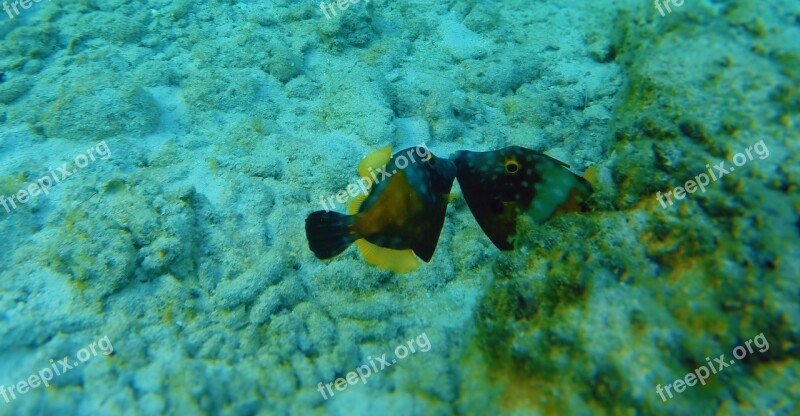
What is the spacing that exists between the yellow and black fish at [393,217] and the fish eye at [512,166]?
365 millimetres

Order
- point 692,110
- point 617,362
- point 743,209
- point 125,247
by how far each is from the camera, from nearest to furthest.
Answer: point 617,362
point 743,209
point 692,110
point 125,247

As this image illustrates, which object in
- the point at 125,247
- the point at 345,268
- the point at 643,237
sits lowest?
the point at 345,268

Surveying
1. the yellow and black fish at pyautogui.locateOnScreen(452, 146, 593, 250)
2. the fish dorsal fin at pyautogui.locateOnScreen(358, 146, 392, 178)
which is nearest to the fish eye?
the yellow and black fish at pyautogui.locateOnScreen(452, 146, 593, 250)

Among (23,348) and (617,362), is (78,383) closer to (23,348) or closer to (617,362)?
(23,348)

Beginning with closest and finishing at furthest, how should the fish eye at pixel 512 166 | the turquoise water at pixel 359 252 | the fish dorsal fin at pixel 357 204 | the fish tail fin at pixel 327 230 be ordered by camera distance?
1. the turquoise water at pixel 359 252
2. the fish tail fin at pixel 327 230
3. the fish dorsal fin at pixel 357 204
4. the fish eye at pixel 512 166

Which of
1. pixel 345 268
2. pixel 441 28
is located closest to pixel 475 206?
pixel 345 268

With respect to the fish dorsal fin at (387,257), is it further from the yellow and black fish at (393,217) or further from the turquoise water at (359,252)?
the turquoise water at (359,252)

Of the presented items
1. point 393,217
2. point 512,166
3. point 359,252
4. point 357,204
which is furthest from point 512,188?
point 359,252

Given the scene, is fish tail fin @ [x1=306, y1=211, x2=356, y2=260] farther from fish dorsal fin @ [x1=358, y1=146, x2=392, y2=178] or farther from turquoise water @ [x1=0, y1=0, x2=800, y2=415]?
turquoise water @ [x1=0, y1=0, x2=800, y2=415]

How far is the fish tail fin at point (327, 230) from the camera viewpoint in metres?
2.58

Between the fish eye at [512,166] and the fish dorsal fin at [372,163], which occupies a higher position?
the fish dorsal fin at [372,163]

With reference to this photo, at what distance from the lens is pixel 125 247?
2.78 meters

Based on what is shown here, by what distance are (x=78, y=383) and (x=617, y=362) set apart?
2.53 m

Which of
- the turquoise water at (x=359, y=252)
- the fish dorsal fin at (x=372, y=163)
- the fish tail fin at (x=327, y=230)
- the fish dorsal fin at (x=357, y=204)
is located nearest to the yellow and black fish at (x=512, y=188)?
the turquoise water at (x=359, y=252)
